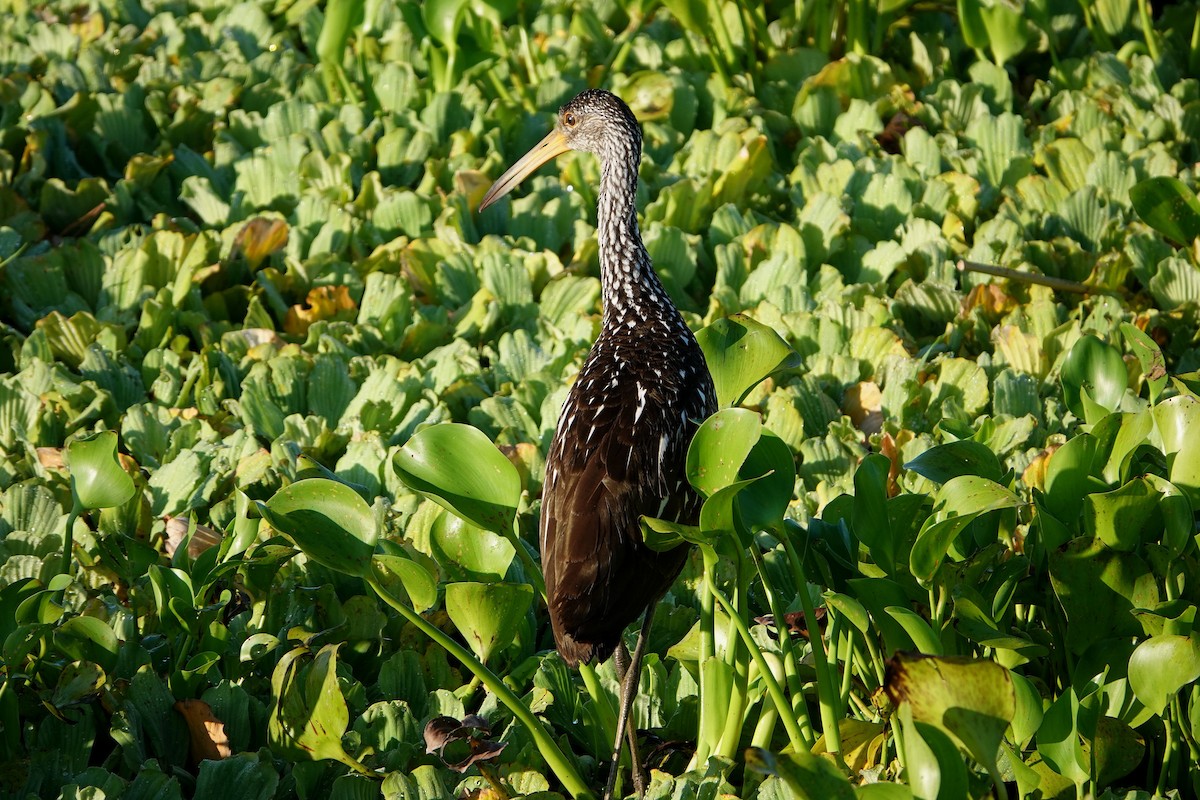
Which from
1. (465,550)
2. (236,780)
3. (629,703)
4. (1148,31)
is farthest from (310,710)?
(1148,31)

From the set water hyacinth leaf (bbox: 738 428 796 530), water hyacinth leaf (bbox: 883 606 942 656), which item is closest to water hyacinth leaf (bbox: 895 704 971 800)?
water hyacinth leaf (bbox: 883 606 942 656)

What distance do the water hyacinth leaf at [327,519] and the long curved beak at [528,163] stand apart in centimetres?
207

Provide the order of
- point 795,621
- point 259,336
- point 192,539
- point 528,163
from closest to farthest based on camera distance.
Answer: point 795,621
point 192,539
point 528,163
point 259,336

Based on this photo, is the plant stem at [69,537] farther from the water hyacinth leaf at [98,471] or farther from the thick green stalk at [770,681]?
the thick green stalk at [770,681]

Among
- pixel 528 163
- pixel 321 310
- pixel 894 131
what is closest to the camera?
pixel 528 163

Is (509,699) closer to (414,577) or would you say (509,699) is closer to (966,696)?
(414,577)

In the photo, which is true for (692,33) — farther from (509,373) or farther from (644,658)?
(644,658)

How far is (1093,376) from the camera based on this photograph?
3.30 meters

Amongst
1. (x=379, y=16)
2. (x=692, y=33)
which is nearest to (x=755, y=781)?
(x=692, y=33)

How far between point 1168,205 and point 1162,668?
2030 mm

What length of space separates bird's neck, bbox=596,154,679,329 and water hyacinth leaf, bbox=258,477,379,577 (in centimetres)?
131


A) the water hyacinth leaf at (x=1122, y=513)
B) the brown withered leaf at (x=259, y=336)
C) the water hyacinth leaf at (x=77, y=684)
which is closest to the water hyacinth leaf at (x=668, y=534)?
the water hyacinth leaf at (x=1122, y=513)

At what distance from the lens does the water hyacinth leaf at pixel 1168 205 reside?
13.1 ft

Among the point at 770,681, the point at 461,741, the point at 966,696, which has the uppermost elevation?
the point at 966,696
